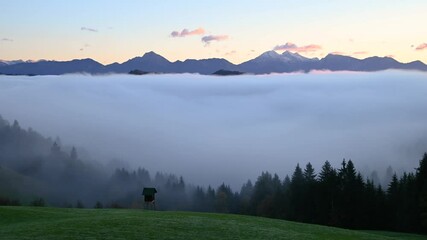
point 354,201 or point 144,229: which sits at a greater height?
point 144,229

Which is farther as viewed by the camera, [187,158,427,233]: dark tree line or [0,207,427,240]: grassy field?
[187,158,427,233]: dark tree line

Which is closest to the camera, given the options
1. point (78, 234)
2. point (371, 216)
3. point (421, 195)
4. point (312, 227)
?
point (78, 234)

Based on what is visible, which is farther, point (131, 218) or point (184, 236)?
point (131, 218)

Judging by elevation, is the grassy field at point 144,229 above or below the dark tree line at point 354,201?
above

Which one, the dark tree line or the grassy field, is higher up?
the grassy field

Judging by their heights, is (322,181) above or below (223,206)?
above

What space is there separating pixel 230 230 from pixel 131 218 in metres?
7.43

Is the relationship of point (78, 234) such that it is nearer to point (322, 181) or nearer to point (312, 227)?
point (312, 227)

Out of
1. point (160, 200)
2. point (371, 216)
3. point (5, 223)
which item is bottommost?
point (160, 200)

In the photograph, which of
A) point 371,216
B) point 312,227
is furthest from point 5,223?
point 371,216

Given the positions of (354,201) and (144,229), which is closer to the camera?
(144,229)

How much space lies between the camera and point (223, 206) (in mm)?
142875

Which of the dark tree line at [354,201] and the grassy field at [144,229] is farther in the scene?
the dark tree line at [354,201]

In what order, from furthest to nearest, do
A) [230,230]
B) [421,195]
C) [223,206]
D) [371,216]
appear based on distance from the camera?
[223,206] → [371,216] → [421,195] → [230,230]
